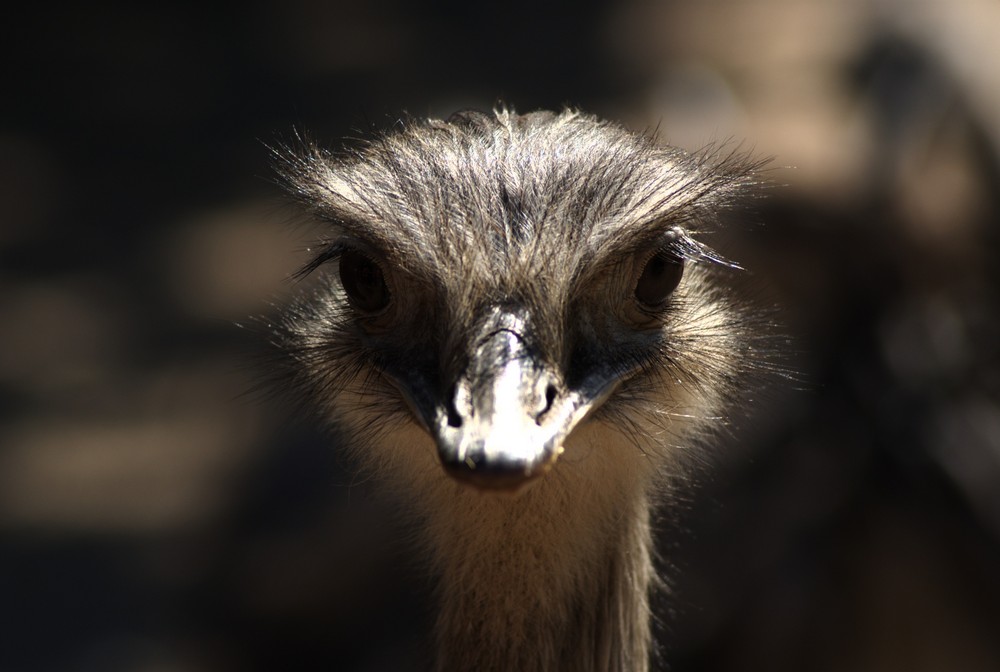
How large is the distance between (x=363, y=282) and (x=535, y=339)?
15.3 inches

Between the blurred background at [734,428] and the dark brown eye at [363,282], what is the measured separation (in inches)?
25.6

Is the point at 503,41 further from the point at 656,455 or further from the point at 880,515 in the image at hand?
the point at 656,455

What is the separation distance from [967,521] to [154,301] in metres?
3.55

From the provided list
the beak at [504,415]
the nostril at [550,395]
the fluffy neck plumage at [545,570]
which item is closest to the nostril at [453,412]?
the beak at [504,415]

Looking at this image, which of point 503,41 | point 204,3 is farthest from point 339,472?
point 204,3

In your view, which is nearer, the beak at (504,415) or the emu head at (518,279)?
the beak at (504,415)

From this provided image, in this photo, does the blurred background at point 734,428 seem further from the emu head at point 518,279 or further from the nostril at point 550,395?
Answer: the nostril at point 550,395

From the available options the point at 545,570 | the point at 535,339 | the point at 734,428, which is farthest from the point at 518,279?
the point at 734,428

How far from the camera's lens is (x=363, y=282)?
196 centimetres

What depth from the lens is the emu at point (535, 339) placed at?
69.9 inches

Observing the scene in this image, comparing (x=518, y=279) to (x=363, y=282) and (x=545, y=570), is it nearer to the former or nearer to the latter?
(x=363, y=282)

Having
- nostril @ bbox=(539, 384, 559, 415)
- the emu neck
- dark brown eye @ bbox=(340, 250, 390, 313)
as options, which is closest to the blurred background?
the emu neck

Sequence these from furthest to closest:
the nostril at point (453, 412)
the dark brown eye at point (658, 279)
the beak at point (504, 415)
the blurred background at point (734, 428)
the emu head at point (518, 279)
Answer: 1. the blurred background at point (734, 428)
2. the dark brown eye at point (658, 279)
3. the emu head at point (518, 279)
4. the nostril at point (453, 412)
5. the beak at point (504, 415)

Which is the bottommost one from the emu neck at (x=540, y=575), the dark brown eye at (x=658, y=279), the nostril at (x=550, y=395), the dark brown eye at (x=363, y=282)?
the emu neck at (x=540, y=575)
